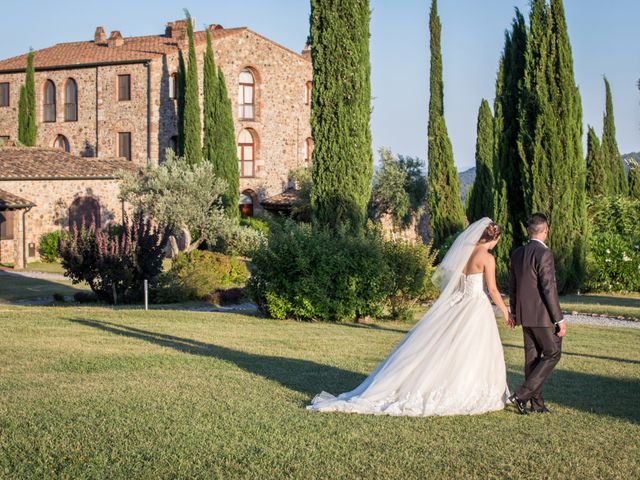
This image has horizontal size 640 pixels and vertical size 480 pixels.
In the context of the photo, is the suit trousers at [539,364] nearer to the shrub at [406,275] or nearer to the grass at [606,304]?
the shrub at [406,275]

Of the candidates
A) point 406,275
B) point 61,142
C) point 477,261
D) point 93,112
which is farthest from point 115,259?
point 61,142

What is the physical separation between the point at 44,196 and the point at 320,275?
2552 cm

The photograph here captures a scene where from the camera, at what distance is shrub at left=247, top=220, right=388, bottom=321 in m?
16.7

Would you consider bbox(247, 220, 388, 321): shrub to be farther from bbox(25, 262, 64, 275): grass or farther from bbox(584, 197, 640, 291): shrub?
bbox(25, 262, 64, 275): grass

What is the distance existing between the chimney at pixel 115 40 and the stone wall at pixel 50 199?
14.8m

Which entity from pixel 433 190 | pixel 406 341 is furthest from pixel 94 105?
pixel 406 341

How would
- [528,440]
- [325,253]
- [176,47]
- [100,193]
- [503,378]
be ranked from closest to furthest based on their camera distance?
[528,440], [503,378], [325,253], [100,193], [176,47]

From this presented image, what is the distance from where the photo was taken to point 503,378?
328 inches

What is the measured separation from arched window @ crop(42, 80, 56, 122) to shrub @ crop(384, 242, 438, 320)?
126ft

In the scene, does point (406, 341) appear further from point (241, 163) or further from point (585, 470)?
point (241, 163)

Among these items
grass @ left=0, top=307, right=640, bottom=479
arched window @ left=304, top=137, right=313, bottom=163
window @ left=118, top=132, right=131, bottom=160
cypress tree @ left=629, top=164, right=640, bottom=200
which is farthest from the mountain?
grass @ left=0, top=307, right=640, bottom=479

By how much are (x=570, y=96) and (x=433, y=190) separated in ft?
42.9

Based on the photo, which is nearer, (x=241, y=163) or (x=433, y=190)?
(x=433, y=190)

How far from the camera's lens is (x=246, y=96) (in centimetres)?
5131
